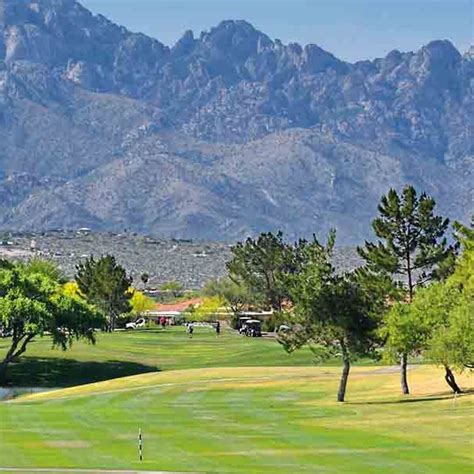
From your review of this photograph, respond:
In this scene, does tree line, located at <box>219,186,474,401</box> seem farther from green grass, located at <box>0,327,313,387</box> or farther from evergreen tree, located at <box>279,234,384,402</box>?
green grass, located at <box>0,327,313,387</box>

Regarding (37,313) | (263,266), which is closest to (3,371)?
(37,313)

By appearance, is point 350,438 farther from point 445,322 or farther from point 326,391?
point 326,391

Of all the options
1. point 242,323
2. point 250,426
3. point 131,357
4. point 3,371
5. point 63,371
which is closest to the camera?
point 250,426

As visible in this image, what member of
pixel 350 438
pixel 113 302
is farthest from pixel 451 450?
pixel 113 302

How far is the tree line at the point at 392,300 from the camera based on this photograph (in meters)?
78.5

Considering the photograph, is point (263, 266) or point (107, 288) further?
point (263, 266)

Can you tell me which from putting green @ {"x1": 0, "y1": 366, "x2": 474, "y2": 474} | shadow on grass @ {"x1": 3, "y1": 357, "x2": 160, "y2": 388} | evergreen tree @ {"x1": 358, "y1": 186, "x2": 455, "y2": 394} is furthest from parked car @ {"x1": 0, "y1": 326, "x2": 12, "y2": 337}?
evergreen tree @ {"x1": 358, "y1": 186, "x2": 455, "y2": 394}

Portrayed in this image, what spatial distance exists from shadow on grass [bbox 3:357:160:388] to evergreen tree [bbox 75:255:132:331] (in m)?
47.9

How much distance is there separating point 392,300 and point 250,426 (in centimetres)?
2822

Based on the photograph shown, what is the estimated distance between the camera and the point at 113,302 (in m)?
176

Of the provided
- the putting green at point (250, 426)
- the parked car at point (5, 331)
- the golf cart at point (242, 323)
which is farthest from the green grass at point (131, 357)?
the golf cart at point (242, 323)

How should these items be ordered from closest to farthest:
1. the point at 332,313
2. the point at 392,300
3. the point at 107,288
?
the point at 332,313 → the point at 392,300 → the point at 107,288

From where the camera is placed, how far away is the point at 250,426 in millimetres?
66375

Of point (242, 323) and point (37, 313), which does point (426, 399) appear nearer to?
point (37, 313)
